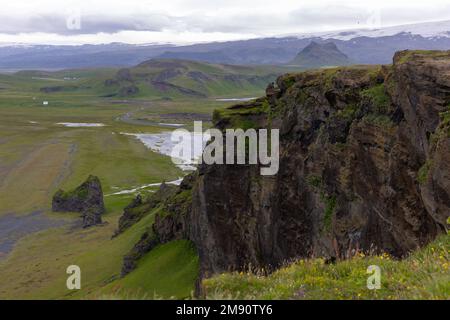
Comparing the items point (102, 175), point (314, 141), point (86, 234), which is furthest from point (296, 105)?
Answer: point (102, 175)

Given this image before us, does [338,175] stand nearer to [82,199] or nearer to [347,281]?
[347,281]

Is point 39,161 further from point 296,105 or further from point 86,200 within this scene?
point 296,105

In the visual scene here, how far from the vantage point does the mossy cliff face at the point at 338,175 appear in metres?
25.2

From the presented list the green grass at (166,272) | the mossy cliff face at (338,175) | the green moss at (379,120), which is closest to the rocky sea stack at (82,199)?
the green grass at (166,272)

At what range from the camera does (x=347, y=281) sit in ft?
41.0

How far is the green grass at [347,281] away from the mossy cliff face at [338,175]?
4608 millimetres

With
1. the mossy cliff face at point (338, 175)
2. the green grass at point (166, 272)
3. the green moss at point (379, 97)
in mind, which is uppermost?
the green moss at point (379, 97)

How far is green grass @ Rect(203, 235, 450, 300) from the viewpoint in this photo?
10.7 metres

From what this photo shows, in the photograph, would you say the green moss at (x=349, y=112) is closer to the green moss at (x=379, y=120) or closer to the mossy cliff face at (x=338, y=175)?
the mossy cliff face at (x=338, y=175)

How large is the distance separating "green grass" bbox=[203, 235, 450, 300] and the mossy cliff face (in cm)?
461

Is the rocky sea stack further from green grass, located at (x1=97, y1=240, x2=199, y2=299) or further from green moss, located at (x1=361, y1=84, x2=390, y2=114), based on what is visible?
green moss, located at (x1=361, y1=84, x2=390, y2=114)

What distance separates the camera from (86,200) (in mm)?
98938

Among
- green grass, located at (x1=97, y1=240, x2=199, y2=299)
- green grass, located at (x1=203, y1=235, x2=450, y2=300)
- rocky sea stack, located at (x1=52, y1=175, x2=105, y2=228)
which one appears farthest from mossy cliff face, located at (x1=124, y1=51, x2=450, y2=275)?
rocky sea stack, located at (x1=52, y1=175, x2=105, y2=228)

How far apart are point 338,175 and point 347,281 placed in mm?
20518
